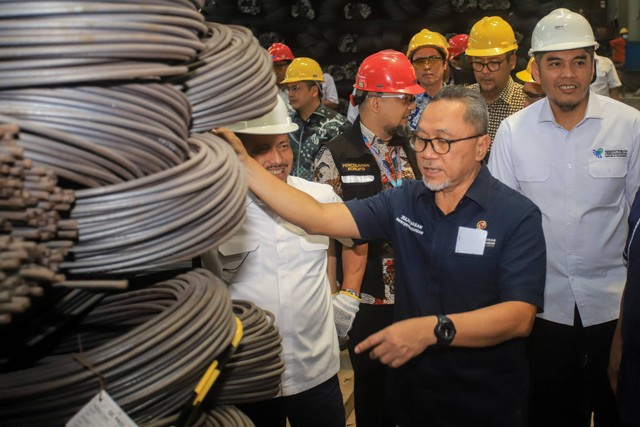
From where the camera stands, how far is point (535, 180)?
3535 millimetres

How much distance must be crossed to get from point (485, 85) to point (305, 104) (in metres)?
1.66

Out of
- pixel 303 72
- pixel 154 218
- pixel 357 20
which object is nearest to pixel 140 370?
pixel 154 218

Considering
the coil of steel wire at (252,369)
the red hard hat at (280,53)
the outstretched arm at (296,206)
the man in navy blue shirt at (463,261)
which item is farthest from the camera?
the red hard hat at (280,53)

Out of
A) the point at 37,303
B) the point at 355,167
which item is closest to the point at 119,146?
the point at 37,303

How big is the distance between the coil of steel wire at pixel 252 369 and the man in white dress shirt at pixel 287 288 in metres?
0.97

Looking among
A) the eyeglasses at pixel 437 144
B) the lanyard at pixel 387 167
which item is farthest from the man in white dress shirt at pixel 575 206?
the eyeglasses at pixel 437 144

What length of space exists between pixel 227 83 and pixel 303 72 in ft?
17.4

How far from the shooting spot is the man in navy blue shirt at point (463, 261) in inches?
103

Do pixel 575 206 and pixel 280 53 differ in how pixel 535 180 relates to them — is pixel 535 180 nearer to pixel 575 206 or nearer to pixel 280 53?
pixel 575 206

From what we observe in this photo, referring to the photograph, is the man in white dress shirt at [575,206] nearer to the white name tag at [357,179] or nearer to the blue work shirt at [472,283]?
the white name tag at [357,179]

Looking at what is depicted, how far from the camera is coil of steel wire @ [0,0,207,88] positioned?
110 centimetres

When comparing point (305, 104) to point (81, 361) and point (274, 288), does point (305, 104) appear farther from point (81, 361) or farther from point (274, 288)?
point (81, 361)

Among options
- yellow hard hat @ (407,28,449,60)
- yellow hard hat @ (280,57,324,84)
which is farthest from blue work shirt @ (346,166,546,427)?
yellow hard hat @ (280,57,324,84)

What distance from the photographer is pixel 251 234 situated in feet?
9.45
